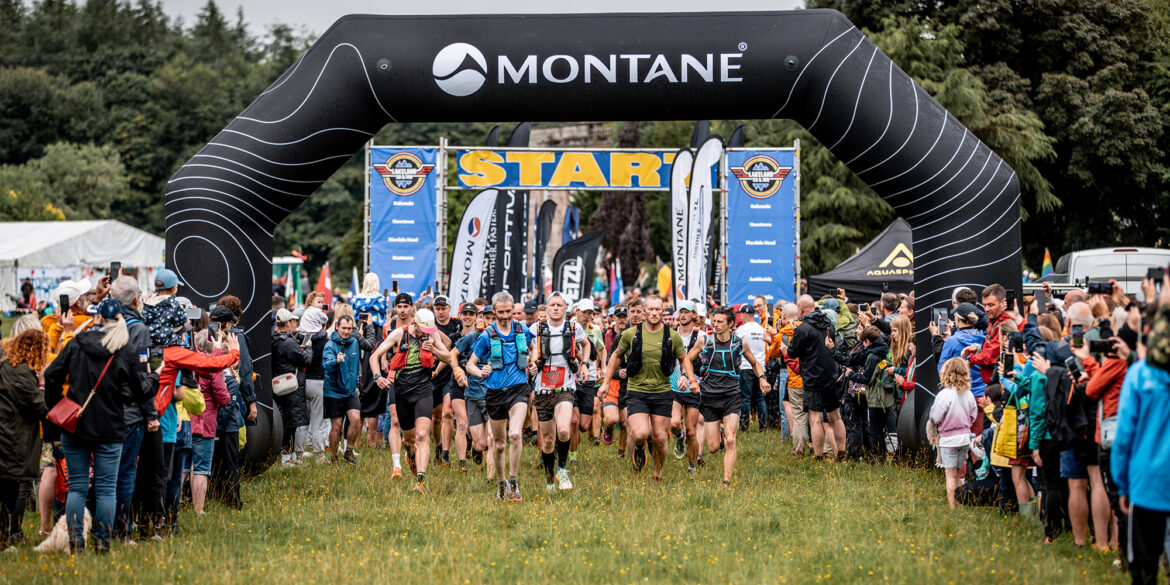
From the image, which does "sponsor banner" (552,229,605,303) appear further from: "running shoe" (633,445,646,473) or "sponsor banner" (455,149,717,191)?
"running shoe" (633,445,646,473)

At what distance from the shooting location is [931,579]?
21.7ft

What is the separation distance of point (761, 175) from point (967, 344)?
1229 centimetres

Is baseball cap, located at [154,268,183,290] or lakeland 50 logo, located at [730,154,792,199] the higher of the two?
lakeland 50 logo, located at [730,154,792,199]

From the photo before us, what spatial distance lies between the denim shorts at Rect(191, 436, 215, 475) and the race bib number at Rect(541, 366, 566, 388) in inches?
123

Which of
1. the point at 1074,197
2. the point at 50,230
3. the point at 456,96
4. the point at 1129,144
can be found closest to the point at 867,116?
the point at 456,96

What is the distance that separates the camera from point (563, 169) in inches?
842

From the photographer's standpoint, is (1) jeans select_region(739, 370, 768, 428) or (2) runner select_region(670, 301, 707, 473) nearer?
(2) runner select_region(670, 301, 707, 473)

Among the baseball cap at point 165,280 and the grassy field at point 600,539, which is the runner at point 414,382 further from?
the baseball cap at point 165,280

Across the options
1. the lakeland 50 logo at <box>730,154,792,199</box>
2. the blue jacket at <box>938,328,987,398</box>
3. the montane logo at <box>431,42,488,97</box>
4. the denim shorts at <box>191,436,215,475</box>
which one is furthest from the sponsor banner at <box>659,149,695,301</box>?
the denim shorts at <box>191,436,215,475</box>

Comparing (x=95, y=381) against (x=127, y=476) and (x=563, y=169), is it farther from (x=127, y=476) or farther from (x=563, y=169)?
(x=563, y=169)

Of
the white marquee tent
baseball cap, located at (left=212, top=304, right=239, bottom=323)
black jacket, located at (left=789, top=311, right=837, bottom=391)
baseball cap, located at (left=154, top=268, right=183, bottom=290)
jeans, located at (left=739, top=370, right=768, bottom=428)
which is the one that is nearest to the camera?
baseball cap, located at (left=154, top=268, right=183, bottom=290)

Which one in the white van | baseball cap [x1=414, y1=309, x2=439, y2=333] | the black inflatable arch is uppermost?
the black inflatable arch

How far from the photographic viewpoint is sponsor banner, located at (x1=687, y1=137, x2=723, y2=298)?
15867 mm

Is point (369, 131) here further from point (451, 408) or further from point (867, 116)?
point (867, 116)
